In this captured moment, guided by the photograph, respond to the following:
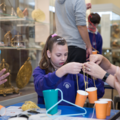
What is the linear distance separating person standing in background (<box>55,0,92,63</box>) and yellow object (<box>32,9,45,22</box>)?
34.9 inches

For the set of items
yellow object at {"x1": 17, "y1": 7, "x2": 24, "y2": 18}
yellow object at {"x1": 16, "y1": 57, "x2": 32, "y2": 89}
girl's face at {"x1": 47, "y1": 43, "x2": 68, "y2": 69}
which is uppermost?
yellow object at {"x1": 17, "y1": 7, "x2": 24, "y2": 18}

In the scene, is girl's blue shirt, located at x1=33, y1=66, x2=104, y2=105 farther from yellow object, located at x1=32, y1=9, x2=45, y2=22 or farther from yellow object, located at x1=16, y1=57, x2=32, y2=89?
yellow object, located at x1=32, y1=9, x2=45, y2=22

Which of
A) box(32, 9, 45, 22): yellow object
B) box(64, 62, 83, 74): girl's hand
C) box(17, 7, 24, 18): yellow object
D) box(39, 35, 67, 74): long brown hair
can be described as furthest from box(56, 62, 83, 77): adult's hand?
box(32, 9, 45, 22): yellow object

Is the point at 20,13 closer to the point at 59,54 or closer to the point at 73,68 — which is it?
the point at 59,54

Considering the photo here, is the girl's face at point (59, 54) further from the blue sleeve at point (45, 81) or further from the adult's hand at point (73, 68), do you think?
the adult's hand at point (73, 68)

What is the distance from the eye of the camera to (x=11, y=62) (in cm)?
280

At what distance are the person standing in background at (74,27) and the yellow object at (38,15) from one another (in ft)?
2.91

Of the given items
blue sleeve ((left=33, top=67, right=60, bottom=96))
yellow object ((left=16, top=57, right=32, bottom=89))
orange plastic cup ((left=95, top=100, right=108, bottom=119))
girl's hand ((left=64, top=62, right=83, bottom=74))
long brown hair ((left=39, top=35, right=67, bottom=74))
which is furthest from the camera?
yellow object ((left=16, top=57, right=32, bottom=89))

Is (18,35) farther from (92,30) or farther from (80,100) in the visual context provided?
(80,100)

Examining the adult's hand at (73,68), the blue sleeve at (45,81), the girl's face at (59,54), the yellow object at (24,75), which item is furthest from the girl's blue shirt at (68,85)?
the yellow object at (24,75)

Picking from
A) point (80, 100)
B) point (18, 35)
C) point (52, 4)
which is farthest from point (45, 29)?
point (80, 100)

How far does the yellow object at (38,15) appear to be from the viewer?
322 cm

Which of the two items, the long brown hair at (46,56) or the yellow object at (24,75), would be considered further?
the yellow object at (24,75)

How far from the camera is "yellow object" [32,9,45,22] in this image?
3.22 metres
